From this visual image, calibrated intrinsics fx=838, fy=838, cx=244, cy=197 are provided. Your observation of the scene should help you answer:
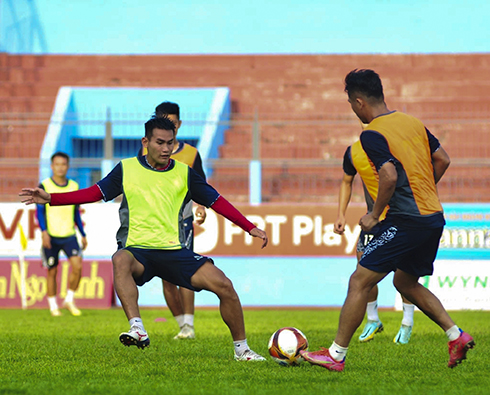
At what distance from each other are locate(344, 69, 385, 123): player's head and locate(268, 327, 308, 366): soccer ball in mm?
1816

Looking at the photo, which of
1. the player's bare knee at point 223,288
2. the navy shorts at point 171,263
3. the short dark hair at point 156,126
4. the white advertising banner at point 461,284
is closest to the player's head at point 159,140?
the short dark hair at point 156,126

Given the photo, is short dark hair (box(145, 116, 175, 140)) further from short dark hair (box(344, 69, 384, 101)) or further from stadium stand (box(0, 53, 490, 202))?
stadium stand (box(0, 53, 490, 202))

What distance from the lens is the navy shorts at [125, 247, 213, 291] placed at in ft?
21.3

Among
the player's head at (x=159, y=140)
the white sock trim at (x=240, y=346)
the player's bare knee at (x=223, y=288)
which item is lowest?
the white sock trim at (x=240, y=346)

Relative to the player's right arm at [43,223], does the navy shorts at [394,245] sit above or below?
above

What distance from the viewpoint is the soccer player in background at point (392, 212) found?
19.5 feet

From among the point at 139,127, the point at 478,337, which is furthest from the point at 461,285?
the point at 139,127

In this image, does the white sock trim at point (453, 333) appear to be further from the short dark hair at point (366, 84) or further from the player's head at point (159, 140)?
the player's head at point (159, 140)

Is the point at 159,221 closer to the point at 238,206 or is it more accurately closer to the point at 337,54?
the point at 238,206

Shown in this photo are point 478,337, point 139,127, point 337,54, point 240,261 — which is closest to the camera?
point 478,337

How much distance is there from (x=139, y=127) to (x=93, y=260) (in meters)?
5.29

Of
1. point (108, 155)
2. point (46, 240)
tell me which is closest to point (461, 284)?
point (46, 240)

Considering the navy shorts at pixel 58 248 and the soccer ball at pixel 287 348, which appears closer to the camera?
the soccer ball at pixel 287 348

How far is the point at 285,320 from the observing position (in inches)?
473
